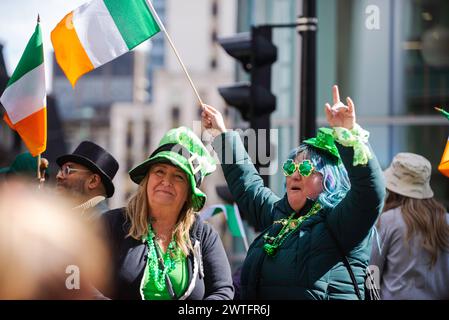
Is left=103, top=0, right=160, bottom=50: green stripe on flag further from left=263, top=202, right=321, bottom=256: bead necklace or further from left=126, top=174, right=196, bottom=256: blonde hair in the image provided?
left=263, top=202, right=321, bottom=256: bead necklace

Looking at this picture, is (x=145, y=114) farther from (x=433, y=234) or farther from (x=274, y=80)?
(x=433, y=234)

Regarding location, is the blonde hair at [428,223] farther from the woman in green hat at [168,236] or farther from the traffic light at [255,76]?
the traffic light at [255,76]

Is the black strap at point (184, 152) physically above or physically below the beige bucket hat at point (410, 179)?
above

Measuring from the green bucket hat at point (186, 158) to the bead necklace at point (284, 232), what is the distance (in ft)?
1.29

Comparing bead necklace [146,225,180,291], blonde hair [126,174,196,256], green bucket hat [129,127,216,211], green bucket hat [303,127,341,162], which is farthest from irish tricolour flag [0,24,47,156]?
green bucket hat [303,127,341,162]

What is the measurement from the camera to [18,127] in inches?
193

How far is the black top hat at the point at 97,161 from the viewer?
16.9 feet

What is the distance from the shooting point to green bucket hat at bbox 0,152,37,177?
5375mm

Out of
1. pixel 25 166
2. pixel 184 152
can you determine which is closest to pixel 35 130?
pixel 25 166

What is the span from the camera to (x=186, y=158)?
165 inches

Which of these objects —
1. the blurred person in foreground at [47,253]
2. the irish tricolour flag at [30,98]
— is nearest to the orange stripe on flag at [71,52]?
the irish tricolour flag at [30,98]

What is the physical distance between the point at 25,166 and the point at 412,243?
91.2 inches

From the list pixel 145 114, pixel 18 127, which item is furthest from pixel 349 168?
pixel 145 114

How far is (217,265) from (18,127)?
1.49 metres
